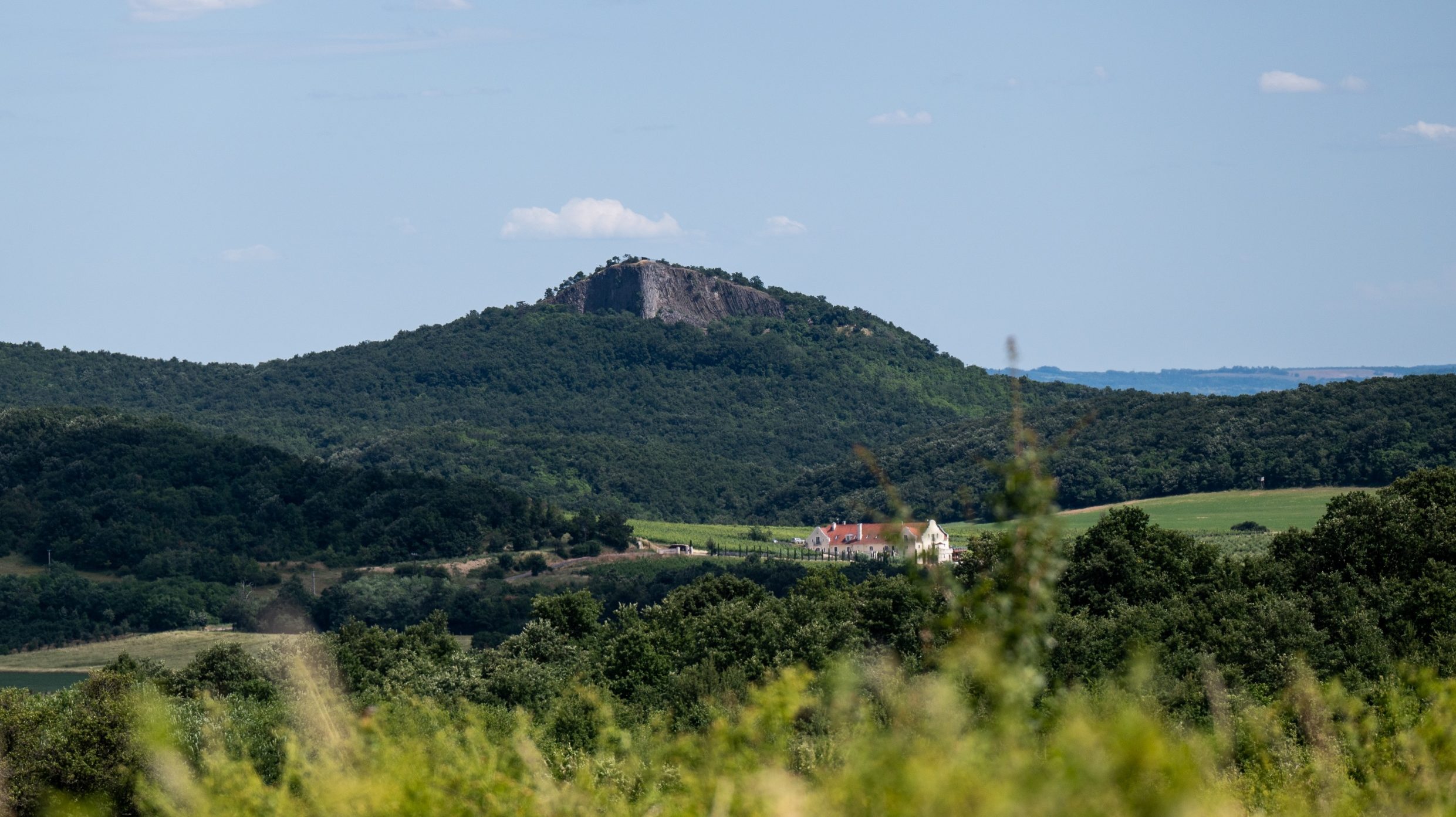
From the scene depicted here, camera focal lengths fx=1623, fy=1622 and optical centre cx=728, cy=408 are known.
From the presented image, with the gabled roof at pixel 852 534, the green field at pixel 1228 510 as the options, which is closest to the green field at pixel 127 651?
the gabled roof at pixel 852 534

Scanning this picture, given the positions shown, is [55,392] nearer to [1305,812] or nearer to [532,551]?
[532,551]

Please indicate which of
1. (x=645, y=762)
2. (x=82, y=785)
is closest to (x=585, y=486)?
(x=82, y=785)

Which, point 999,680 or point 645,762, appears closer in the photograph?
point 999,680

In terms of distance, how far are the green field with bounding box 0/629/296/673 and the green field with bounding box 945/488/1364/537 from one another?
1796 inches

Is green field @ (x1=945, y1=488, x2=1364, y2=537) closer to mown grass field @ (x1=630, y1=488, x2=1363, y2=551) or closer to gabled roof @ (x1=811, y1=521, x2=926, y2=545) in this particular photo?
mown grass field @ (x1=630, y1=488, x2=1363, y2=551)

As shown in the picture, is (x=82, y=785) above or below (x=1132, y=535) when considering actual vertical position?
below

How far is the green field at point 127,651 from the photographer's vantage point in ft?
253

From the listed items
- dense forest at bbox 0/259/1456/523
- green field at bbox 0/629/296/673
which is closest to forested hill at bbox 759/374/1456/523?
dense forest at bbox 0/259/1456/523

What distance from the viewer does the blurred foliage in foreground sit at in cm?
967

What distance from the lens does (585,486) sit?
160m

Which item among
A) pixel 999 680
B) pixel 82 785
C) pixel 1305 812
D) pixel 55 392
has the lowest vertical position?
pixel 82 785

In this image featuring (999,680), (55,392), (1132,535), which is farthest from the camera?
(55,392)

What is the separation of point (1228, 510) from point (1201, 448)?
18.6m

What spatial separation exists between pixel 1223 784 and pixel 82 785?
24.5 meters
